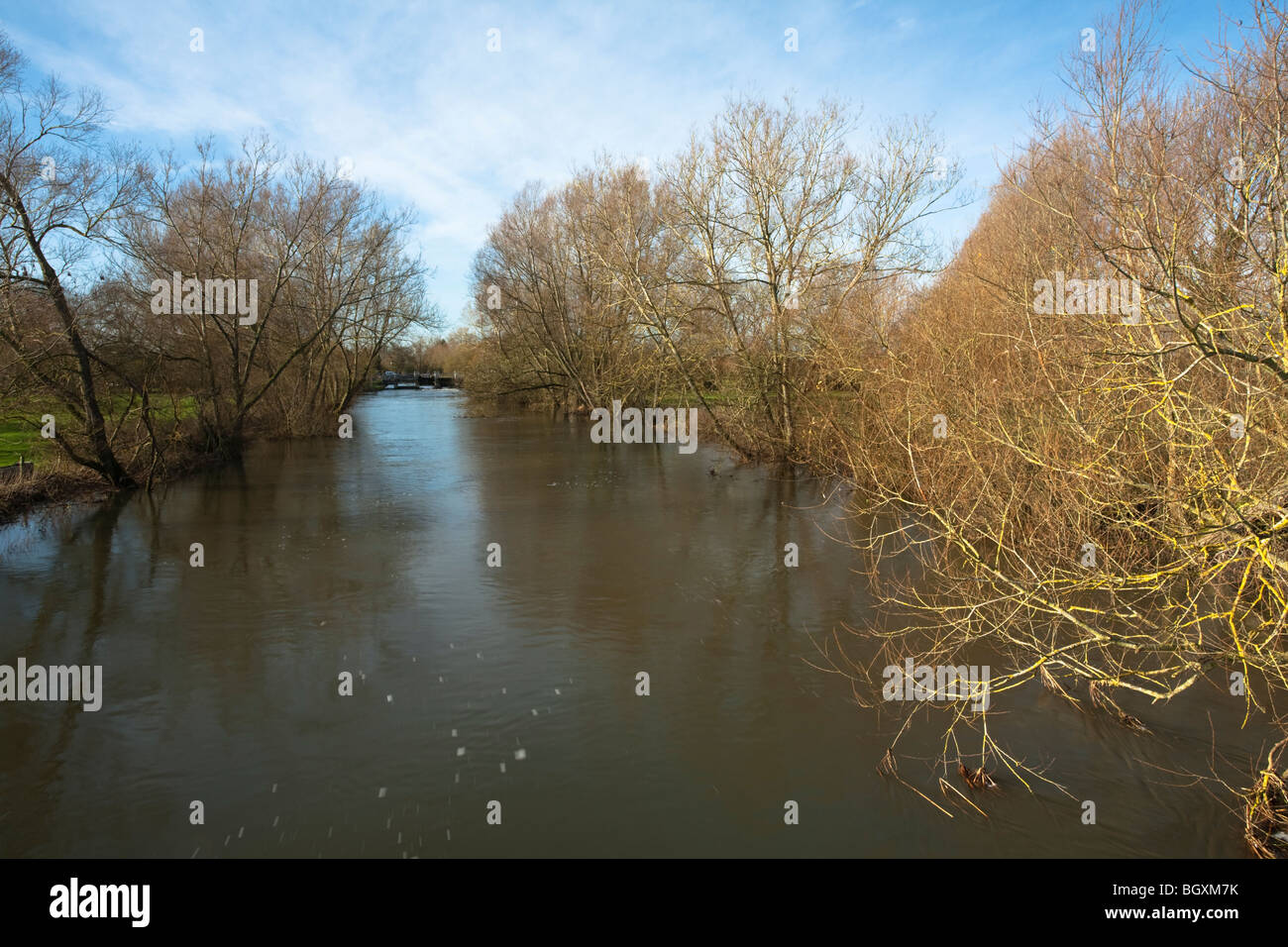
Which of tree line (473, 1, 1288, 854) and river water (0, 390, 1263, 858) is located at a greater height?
tree line (473, 1, 1288, 854)

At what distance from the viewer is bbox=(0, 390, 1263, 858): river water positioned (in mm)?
4891

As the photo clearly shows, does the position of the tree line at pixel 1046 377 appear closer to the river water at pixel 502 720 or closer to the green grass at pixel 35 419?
the river water at pixel 502 720

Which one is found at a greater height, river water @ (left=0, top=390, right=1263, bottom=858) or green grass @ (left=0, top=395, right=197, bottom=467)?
green grass @ (left=0, top=395, right=197, bottom=467)

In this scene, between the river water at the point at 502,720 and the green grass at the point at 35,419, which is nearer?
the river water at the point at 502,720

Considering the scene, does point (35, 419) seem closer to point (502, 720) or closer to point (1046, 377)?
point (502, 720)

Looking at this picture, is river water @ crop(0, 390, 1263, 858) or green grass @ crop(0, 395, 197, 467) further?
green grass @ crop(0, 395, 197, 467)

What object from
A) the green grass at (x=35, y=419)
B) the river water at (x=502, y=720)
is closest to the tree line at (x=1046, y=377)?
the river water at (x=502, y=720)

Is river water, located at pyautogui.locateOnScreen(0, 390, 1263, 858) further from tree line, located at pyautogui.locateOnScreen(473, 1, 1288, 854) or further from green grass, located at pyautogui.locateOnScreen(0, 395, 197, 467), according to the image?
green grass, located at pyautogui.locateOnScreen(0, 395, 197, 467)

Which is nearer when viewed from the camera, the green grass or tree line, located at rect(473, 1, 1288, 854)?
tree line, located at rect(473, 1, 1288, 854)

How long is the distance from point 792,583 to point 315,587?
6080 mm

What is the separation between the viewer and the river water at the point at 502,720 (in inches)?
193

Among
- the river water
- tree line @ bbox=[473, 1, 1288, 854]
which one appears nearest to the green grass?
the river water
